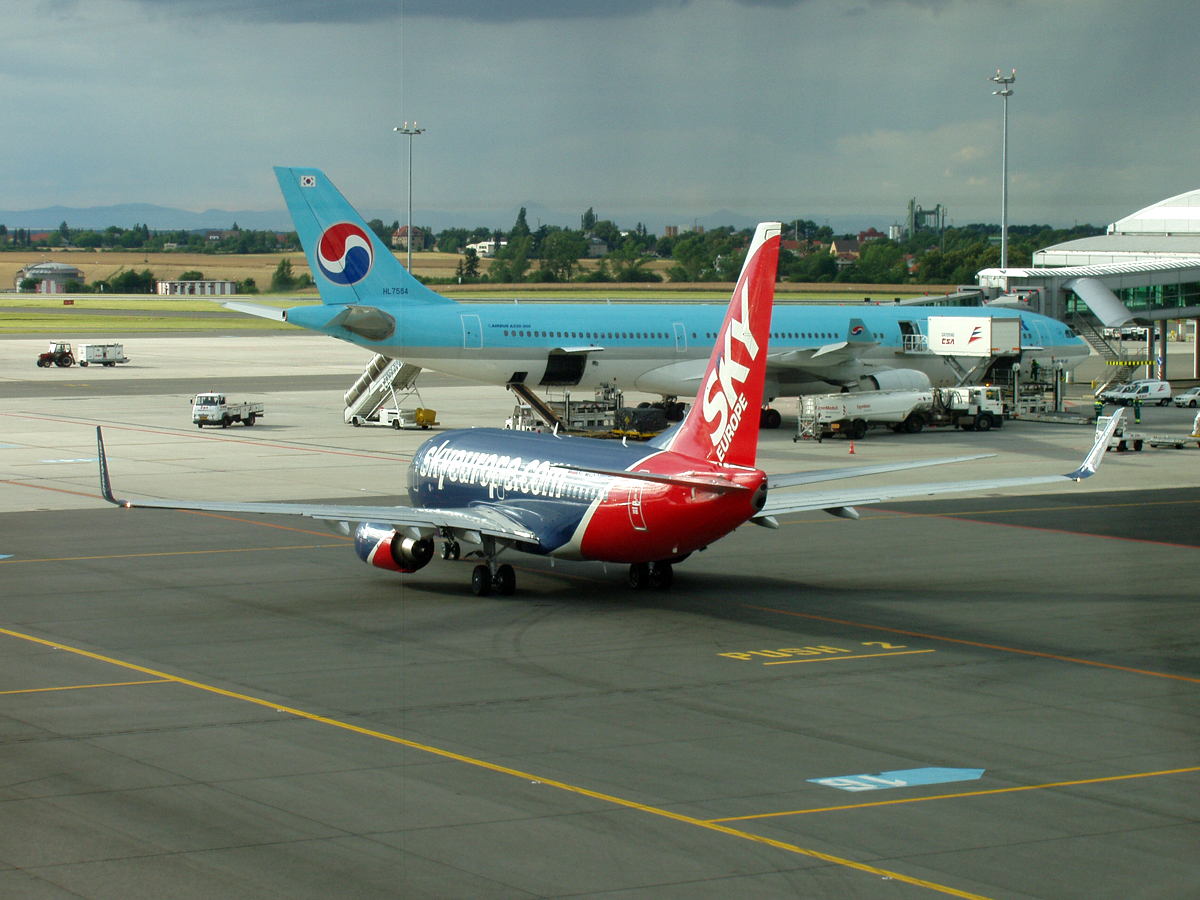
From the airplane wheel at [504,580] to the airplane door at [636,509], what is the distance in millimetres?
3637

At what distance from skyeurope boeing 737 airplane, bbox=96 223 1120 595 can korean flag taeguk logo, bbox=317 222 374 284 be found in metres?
27.7

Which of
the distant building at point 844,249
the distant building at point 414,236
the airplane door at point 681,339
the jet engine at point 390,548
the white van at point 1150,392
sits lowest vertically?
the jet engine at point 390,548

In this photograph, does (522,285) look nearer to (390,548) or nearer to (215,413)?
(390,548)

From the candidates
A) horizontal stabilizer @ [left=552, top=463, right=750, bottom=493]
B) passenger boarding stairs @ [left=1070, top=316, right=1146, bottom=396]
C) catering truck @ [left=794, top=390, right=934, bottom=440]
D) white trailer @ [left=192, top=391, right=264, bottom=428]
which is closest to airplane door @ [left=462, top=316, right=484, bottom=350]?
white trailer @ [left=192, top=391, right=264, bottom=428]

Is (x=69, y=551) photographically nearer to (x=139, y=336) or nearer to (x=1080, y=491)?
(x=1080, y=491)

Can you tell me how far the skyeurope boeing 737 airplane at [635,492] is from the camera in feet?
91.6

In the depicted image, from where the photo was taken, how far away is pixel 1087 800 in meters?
17.0

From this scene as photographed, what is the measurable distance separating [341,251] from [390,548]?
1213 inches

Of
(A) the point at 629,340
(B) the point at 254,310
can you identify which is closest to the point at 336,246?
(B) the point at 254,310

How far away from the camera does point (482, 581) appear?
1228 inches

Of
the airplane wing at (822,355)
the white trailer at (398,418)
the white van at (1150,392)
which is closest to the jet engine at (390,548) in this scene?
the white trailer at (398,418)

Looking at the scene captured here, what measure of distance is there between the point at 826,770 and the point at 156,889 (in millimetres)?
8798

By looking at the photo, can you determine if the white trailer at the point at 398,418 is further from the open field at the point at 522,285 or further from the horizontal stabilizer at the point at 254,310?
the open field at the point at 522,285

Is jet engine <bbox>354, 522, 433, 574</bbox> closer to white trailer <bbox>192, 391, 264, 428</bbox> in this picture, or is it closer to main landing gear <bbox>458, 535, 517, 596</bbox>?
main landing gear <bbox>458, 535, 517, 596</bbox>
